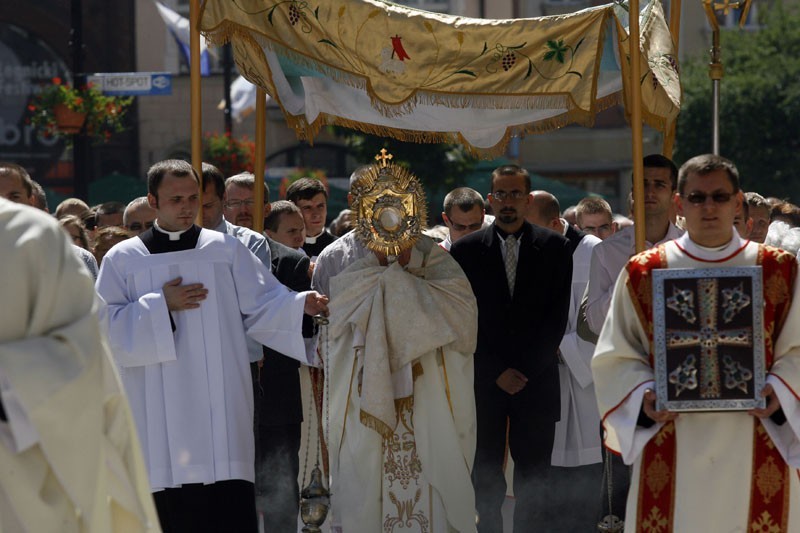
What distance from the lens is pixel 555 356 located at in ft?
25.7

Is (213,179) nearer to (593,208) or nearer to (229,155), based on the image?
(593,208)

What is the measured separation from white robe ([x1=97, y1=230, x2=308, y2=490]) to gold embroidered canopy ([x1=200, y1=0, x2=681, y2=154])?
145 cm

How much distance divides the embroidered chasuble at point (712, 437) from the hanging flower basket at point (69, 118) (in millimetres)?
11217

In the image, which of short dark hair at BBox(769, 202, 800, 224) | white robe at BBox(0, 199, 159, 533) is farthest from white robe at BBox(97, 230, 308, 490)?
short dark hair at BBox(769, 202, 800, 224)

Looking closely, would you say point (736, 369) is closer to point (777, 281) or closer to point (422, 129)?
point (777, 281)

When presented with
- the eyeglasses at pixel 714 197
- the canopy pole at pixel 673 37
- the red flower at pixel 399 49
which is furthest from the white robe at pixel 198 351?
the canopy pole at pixel 673 37

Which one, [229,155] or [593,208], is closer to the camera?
[593,208]

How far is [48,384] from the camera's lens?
14.3 feet

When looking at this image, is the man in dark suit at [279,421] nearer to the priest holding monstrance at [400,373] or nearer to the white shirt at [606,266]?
the priest holding monstrance at [400,373]

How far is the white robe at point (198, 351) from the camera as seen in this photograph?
6.45 meters

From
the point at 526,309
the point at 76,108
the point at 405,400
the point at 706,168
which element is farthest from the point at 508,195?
the point at 76,108

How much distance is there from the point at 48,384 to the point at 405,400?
320 cm

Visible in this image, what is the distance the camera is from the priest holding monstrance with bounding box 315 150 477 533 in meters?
7.27

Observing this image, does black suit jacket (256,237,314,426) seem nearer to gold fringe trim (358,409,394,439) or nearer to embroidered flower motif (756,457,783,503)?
gold fringe trim (358,409,394,439)
